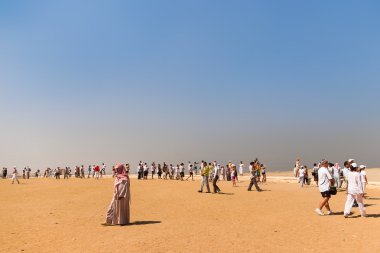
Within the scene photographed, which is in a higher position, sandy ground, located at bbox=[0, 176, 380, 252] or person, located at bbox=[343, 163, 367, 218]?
person, located at bbox=[343, 163, 367, 218]

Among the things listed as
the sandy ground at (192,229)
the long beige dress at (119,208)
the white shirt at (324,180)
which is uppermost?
the white shirt at (324,180)

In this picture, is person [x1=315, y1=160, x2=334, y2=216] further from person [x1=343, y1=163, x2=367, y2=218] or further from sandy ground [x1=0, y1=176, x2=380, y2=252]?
person [x1=343, y1=163, x2=367, y2=218]

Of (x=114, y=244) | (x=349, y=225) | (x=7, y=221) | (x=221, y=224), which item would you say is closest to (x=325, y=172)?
(x=349, y=225)

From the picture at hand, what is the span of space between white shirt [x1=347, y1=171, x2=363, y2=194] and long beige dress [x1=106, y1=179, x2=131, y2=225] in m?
8.01

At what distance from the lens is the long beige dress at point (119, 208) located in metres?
13.2

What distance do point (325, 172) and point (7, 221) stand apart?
12.2 metres

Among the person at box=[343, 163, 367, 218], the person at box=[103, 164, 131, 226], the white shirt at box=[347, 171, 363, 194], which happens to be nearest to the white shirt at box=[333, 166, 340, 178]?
the person at box=[343, 163, 367, 218]

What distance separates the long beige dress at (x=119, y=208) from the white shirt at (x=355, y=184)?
8007 mm

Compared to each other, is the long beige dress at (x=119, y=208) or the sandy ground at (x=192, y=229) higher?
the long beige dress at (x=119, y=208)

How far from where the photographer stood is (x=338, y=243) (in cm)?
991

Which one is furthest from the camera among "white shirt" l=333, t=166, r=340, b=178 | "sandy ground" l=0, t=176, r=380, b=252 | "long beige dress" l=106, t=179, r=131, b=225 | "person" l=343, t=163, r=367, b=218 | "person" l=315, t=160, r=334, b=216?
"white shirt" l=333, t=166, r=340, b=178

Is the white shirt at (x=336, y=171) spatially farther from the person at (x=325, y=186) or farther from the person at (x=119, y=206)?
the person at (x=119, y=206)

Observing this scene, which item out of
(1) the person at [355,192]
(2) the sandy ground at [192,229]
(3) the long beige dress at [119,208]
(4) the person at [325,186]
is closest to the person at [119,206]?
(3) the long beige dress at [119,208]

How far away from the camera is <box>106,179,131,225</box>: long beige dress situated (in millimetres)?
13203
